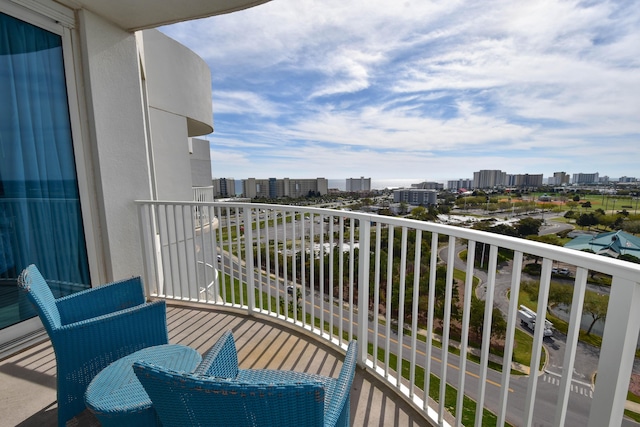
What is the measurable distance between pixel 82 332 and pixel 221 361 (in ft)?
3.14

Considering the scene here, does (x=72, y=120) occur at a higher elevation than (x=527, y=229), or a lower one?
higher

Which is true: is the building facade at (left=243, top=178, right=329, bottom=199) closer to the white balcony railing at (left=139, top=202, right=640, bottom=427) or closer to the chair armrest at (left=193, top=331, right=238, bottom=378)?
the white balcony railing at (left=139, top=202, right=640, bottom=427)

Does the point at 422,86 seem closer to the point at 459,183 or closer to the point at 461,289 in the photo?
the point at 459,183

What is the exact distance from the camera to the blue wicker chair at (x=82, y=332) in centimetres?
158

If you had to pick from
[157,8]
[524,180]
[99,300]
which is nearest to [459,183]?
[524,180]

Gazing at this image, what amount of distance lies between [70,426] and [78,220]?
2066 mm

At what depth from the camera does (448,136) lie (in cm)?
2867

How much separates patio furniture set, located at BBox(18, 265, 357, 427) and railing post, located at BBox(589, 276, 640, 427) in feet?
2.81

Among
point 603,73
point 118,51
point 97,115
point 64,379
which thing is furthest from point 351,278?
point 603,73

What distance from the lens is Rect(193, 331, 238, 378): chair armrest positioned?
1.13 m

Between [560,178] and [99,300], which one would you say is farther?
[560,178]

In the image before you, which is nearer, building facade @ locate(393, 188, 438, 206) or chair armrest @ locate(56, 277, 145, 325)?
chair armrest @ locate(56, 277, 145, 325)

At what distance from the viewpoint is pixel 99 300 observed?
198 cm

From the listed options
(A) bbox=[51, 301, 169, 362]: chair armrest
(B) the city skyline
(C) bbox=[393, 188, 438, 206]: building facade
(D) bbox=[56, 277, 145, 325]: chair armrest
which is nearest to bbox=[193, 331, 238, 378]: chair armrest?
(A) bbox=[51, 301, 169, 362]: chair armrest
